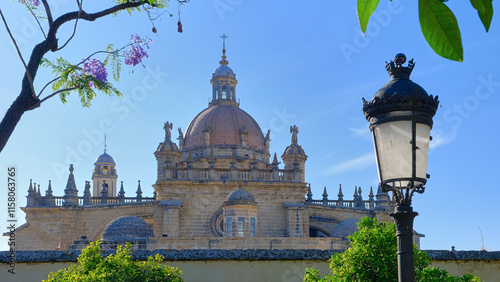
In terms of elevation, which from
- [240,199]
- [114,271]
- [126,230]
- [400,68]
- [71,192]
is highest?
[71,192]

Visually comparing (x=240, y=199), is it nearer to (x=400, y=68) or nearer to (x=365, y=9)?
(x=400, y=68)

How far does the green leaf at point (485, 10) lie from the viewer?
171 cm

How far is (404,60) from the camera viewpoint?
5051mm

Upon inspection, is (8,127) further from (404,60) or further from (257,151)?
(257,151)

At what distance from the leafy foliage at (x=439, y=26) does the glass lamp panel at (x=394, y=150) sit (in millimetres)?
2665

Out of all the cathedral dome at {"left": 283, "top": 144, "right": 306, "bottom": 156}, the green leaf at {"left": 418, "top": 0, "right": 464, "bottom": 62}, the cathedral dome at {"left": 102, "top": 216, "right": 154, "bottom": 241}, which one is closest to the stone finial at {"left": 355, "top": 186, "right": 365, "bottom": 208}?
the cathedral dome at {"left": 283, "top": 144, "right": 306, "bottom": 156}

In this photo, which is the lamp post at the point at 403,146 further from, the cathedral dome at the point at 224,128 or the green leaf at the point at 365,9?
the cathedral dome at the point at 224,128

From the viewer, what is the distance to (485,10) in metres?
1.72

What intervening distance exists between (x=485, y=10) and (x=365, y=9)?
1.12 feet

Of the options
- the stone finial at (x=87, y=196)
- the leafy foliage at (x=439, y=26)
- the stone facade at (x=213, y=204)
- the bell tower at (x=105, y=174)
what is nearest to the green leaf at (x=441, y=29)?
the leafy foliage at (x=439, y=26)

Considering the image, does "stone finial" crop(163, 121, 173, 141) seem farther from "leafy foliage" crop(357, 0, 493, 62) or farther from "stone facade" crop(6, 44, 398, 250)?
"leafy foliage" crop(357, 0, 493, 62)

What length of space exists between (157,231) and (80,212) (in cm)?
584

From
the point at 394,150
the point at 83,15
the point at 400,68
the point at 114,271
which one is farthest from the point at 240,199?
the point at 394,150

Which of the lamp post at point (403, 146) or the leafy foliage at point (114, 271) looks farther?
the leafy foliage at point (114, 271)
